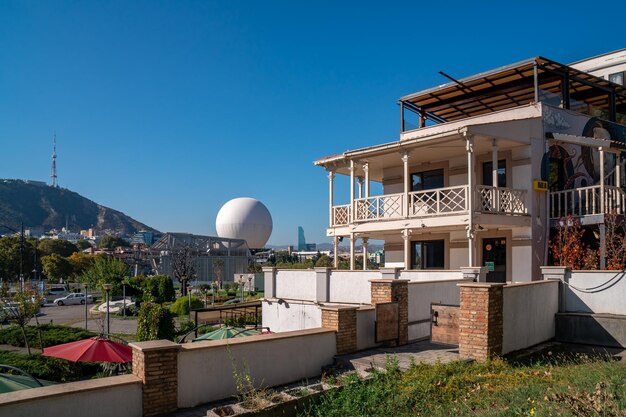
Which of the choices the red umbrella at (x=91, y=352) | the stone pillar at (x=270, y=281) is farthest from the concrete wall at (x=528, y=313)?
the stone pillar at (x=270, y=281)

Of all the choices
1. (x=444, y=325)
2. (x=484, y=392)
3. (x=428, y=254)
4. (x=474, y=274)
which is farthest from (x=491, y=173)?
(x=484, y=392)

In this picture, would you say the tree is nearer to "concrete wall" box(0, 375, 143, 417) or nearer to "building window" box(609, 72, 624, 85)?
"building window" box(609, 72, 624, 85)

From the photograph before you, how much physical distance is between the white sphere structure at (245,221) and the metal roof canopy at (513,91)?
51822 millimetres

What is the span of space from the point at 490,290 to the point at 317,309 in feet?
29.9

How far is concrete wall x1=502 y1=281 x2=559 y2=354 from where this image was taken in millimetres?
10914

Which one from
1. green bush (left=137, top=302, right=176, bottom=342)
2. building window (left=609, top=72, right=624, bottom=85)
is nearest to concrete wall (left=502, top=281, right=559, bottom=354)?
green bush (left=137, top=302, right=176, bottom=342)

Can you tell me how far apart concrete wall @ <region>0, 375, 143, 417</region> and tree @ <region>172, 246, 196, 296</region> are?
3764cm

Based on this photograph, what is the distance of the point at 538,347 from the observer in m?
12.0

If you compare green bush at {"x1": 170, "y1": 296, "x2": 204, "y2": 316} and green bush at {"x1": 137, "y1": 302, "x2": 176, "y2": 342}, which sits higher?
green bush at {"x1": 137, "y1": 302, "x2": 176, "y2": 342}

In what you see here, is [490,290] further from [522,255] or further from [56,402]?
[522,255]

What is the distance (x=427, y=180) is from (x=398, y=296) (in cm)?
1229

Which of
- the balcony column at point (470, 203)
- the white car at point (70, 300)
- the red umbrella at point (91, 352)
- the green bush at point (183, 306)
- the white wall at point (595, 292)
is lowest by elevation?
the white car at point (70, 300)

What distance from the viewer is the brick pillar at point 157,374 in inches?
305

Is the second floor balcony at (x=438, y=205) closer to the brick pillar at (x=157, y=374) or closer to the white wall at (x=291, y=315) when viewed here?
the white wall at (x=291, y=315)
